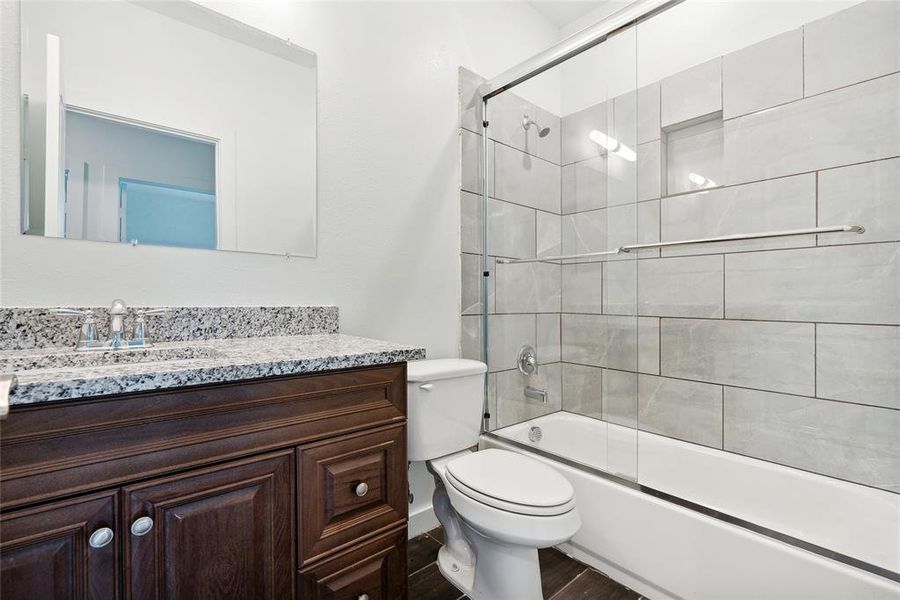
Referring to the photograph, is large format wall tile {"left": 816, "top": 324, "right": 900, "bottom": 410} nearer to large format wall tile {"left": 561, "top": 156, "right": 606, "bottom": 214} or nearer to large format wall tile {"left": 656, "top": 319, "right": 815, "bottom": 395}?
large format wall tile {"left": 656, "top": 319, "right": 815, "bottom": 395}

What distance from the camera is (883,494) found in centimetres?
151

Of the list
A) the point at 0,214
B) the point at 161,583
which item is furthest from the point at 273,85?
the point at 161,583

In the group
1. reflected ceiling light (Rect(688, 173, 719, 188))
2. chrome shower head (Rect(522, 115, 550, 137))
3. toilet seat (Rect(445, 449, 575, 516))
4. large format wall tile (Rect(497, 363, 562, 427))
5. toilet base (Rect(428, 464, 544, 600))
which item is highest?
chrome shower head (Rect(522, 115, 550, 137))

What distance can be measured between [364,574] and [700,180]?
212 cm

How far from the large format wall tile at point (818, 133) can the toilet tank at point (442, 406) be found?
151 cm

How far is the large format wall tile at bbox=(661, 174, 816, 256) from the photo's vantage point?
1705 millimetres

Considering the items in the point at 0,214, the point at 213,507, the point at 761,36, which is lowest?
the point at 213,507

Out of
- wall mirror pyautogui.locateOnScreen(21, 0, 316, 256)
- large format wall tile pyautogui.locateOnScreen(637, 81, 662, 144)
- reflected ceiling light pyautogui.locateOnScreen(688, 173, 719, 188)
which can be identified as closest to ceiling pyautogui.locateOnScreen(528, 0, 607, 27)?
large format wall tile pyautogui.locateOnScreen(637, 81, 662, 144)

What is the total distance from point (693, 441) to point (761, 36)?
1.84 m

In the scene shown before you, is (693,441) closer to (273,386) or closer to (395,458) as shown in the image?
(395,458)

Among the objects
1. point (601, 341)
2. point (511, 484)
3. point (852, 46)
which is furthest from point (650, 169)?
point (511, 484)

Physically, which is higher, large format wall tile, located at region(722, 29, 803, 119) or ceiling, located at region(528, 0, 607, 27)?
ceiling, located at region(528, 0, 607, 27)

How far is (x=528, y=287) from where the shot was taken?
2.20m

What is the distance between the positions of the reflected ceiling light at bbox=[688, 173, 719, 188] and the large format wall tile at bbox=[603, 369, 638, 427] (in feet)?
3.15
